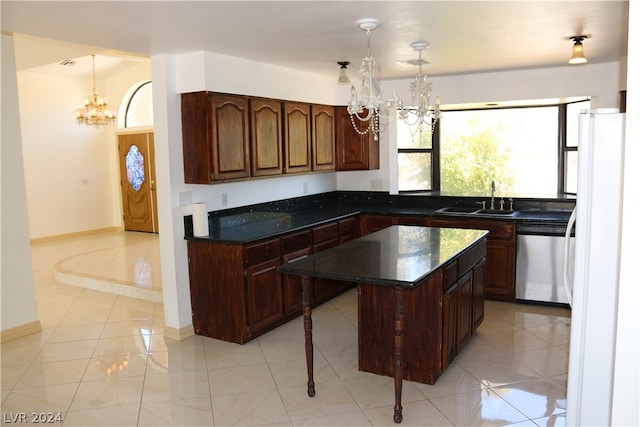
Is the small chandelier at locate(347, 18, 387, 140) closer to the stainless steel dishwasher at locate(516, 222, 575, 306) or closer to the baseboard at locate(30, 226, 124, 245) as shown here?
the stainless steel dishwasher at locate(516, 222, 575, 306)

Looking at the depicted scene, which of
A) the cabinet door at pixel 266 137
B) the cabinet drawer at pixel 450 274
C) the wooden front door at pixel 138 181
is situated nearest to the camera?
the cabinet drawer at pixel 450 274

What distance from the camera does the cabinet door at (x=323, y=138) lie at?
211 inches

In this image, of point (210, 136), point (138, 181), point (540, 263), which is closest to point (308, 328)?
point (210, 136)

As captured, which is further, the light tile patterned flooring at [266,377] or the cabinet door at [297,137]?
the cabinet door at [297,137]

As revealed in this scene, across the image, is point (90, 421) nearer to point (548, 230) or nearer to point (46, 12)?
point (46, 12)

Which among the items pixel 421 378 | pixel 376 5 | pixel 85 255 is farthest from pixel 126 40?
pixel 85 255

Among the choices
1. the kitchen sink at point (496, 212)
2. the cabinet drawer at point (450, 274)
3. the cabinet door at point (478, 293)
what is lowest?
the cabinet door at point (478, 293)

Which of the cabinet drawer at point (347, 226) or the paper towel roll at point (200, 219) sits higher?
the paper towel roll at point (200, 219)

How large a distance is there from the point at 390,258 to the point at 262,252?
4.37ft

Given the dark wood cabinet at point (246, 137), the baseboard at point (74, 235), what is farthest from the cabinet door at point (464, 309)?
the baseboard at point (74, 235)

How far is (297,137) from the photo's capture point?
5.07 meters

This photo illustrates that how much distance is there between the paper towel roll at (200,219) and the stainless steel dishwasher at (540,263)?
2929 millimetres

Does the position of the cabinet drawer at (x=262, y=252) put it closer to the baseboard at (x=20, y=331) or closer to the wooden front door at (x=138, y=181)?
the baseboard at (x=20, y=331)

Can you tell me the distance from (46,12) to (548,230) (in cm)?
433
